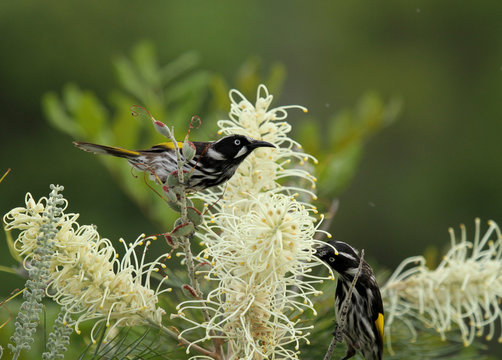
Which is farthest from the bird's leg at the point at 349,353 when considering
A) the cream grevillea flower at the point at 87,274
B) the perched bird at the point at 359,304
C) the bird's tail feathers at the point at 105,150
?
the bird's tail feathers at the point at 105,150

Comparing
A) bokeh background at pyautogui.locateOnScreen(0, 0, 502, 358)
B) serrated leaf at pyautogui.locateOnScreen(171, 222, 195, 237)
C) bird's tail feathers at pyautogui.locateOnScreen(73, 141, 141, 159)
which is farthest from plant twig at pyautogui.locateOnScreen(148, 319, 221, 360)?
bokeh background at pyautogui.locateOnScreen(0, 0, 502, 358)

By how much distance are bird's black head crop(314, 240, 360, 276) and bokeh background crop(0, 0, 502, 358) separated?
4.15 m

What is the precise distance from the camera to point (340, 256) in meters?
1.41

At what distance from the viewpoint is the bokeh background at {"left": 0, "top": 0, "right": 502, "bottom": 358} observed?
649 cm

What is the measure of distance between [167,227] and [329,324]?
2.49ft

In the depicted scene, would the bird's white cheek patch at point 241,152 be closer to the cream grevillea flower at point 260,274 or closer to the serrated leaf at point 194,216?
the cream grevillea flower at point 260,274

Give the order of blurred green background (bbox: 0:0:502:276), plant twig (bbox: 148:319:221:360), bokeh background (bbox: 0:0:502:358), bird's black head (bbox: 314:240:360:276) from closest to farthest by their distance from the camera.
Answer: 1. plant twig (bbox: 148:319:221:360)
2. bird's black head (bbox: 314:240:360:276)
3. bokeh background (bbox: 0:0:502:358)
4. blurred green background (bbox: 0:0:502:276)

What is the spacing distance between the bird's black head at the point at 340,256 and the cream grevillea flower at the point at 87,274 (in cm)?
33

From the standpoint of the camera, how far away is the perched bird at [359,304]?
142 centimetres

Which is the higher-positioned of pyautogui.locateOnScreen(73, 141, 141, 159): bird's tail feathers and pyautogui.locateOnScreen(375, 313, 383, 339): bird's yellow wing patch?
pyautogui.locateOnScreen(73, 141, 141, 159): bird's tail feathers

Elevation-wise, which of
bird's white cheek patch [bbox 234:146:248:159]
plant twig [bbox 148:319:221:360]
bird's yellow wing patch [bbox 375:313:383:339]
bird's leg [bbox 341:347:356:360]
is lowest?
bird's leg [bbox 341:347:356:360]

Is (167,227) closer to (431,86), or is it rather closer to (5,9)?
(5,9)

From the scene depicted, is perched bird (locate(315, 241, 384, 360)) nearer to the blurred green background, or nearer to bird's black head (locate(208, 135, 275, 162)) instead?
bird's black head (locate(208, 135, 275, 162))

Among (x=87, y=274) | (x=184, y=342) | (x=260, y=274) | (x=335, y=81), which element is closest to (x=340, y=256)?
(x=260, y=274)
